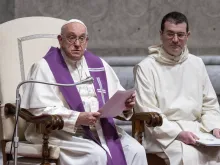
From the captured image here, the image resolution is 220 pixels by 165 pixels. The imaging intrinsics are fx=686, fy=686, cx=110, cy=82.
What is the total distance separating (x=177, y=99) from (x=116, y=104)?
866mm

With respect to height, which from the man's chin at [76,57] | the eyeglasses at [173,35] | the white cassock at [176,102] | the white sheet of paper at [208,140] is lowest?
the white sheet of paper at [208,140]

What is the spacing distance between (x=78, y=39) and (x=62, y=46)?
0.56 ft

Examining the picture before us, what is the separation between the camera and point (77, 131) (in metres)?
5.21

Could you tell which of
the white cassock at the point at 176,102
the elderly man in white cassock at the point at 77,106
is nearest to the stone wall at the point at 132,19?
the white cassock at the point at 176,102

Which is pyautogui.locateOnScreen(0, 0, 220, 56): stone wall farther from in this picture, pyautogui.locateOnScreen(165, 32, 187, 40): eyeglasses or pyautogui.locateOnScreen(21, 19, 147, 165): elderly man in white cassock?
pyautogui.locateOnScreen(21, 19, 147, 165): elderly man in white cassock

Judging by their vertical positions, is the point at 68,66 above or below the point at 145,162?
above

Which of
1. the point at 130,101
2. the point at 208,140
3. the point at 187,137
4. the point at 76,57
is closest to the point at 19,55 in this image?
the point at 76,57

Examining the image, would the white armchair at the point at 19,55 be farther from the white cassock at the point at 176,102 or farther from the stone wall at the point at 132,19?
the stone wall at the point at 132,19

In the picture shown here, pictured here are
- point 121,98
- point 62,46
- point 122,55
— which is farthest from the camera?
point 122,55

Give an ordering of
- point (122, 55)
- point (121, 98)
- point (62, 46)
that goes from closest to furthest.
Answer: point (121, 98), point (62, 46), point (122, 55)

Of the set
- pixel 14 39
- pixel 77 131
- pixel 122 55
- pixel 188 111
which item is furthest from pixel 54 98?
pixel 122 55

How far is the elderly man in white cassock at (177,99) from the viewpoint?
541 centimetres

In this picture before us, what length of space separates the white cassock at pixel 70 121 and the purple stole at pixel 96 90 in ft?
0.13

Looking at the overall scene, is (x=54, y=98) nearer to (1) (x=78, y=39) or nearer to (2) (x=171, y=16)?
(1) (x=78, y=39)
